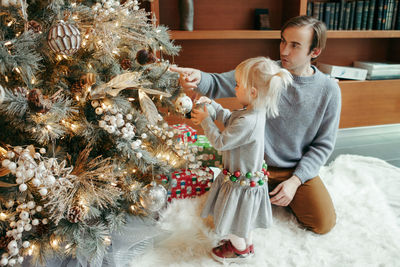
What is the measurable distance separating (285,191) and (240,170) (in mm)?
275

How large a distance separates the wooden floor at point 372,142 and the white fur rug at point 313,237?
0.51 metres

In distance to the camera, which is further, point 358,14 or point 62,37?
point 358,14

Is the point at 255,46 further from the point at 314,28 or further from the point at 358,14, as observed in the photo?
the point at 314,28

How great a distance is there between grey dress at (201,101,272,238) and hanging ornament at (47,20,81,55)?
456 millimetres

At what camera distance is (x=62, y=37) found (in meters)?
0.70

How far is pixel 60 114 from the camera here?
0.75 m

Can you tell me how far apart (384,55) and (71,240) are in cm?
262

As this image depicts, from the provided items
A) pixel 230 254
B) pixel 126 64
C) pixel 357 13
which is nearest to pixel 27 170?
pixel 126 64

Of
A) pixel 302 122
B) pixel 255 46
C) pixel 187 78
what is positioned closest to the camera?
pixel 187 78

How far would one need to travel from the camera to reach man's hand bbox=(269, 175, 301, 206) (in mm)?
1188

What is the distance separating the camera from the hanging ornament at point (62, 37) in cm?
71

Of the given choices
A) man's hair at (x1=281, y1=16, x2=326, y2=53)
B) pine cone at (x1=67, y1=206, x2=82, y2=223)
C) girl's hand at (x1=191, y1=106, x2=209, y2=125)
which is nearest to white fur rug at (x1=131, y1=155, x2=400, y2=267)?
pine cone at (x1=67, y1=206, x2=82, y2=223)

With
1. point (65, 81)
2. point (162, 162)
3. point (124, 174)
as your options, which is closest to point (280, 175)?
point (162, 162)

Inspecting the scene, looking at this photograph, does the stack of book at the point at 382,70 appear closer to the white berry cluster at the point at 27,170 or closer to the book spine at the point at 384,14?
the book spine at the point at 384,14
